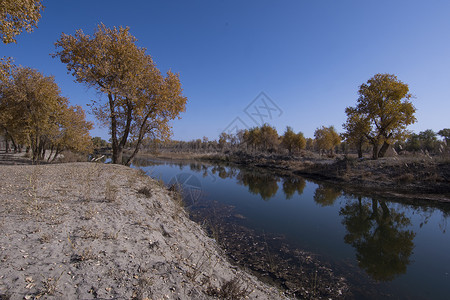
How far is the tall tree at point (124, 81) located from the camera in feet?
42.0

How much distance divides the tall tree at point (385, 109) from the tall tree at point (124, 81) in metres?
20.9

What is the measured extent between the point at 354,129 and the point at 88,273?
2749 centimetres

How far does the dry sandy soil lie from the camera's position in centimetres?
293

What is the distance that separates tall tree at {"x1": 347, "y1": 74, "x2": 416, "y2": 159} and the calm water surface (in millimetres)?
11179

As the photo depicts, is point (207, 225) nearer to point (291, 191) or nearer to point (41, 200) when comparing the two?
point (41, 200)

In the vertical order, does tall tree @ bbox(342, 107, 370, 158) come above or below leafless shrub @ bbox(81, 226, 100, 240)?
above

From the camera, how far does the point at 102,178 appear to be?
29.8ft

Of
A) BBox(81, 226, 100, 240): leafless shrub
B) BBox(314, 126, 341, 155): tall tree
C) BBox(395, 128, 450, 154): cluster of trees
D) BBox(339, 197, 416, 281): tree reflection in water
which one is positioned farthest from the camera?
BBox(314, 126, 341, 155): tall tree

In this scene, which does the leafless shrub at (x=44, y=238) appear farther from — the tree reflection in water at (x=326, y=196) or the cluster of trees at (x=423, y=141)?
the cluster of trees at (x=423, y=141)

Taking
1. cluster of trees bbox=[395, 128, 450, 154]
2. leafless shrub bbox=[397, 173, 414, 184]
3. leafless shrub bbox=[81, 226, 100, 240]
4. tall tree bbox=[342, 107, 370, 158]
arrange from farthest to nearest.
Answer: cluster of trees bbox=[395, 128, 450, 154], tall tree bbox=[342, 107, 370, 158], leafless shrub bbox=[397, 173, 414, 184], leafless shrub bbox=[81, 226, 100, 240]

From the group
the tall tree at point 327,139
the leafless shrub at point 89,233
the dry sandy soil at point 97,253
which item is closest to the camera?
the dry sandy soil at point 97,253

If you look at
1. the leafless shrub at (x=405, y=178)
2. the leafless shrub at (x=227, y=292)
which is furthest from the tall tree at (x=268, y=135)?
the leafless shrub at (x=227, y=292)

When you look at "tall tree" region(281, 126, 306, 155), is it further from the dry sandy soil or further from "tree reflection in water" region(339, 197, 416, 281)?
the dry sandy soil

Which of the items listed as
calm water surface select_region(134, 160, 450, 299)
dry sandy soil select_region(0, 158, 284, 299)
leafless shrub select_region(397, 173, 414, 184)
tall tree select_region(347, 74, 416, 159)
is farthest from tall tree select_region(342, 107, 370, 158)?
dry sandy soil select_region(0, 158, 284, 299)
